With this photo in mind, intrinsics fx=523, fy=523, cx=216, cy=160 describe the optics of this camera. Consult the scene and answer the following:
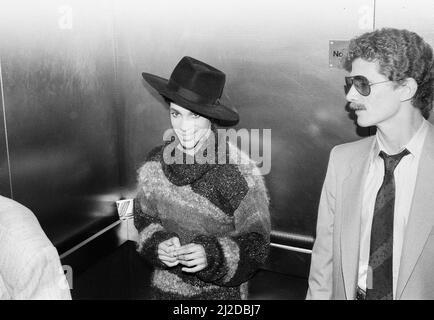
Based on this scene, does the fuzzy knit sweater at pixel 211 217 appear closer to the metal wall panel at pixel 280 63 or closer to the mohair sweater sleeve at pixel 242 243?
the mohair sweater sleeve at pixel 242 243

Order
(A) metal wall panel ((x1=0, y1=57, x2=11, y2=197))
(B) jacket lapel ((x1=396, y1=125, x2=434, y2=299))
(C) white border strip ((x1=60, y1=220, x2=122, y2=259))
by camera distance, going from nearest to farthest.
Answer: (B) jacket lapel ((x1=396, y1=125, x2=434, y2=299)) < (A) metal wall panel ((x1=0, y1=57, x2=11, y2=197)) < (C) white border strip ((x1=60, y1=220, x2=122, y2=259))

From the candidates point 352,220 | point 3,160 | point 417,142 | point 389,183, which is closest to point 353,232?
point 352,220

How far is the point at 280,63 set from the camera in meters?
2.08

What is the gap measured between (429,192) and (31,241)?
0.96 metres

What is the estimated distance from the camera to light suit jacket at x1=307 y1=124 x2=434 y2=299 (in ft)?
4.29

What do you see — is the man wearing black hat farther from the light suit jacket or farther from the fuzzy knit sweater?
the light suit jacket

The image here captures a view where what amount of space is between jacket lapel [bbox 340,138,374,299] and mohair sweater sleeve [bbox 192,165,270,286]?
242 mm

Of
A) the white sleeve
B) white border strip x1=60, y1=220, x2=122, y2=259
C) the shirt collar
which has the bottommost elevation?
white border strip x1=60, y1=220, x2=122, y2=259

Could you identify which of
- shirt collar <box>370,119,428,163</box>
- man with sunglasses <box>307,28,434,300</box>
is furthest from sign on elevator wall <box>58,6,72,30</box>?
shirt collar <box>370,119,428,163</box>

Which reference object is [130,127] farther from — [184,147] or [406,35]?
[406,35]

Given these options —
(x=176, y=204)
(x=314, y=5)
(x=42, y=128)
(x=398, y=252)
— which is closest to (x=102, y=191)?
(x=42, y=128)

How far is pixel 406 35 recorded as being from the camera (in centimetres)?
141

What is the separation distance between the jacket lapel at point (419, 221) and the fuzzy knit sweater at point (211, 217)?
41 centimetres

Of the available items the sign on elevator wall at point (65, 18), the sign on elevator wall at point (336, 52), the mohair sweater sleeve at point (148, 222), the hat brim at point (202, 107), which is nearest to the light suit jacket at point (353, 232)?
the hat brim at point (202, 107)
